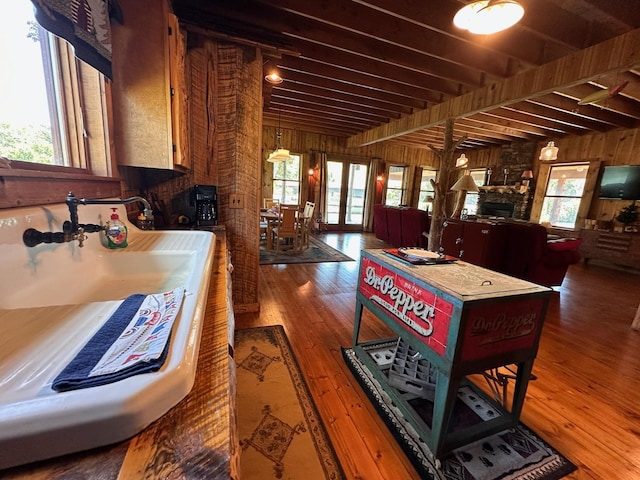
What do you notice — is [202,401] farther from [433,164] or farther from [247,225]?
[433,164]

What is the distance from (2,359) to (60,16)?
3.91 ft

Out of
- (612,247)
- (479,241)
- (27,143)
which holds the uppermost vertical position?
(27,143)

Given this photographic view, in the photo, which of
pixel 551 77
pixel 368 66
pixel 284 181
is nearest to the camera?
pixel 551 77

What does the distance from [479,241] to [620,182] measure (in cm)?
406

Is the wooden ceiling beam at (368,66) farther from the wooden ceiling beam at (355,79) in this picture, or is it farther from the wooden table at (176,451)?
the wooden table at (176,451)

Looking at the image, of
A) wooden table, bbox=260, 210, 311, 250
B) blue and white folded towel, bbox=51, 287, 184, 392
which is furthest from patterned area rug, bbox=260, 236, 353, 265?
blue and white folded towel, bbox=51, 287, 184, 392

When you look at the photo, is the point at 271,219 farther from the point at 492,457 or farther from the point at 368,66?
the point at 492,457

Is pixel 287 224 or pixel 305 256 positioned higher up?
pixel 287 224

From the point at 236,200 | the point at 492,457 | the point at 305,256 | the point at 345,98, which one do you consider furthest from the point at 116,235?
the point at 345,98

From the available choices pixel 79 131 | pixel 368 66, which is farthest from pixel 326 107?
pixel 79 131

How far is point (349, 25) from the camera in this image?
2.44 metres

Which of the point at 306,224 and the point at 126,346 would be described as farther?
the point at 306,224

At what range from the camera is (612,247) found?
4.87 m

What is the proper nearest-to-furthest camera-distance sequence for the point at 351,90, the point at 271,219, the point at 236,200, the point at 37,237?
the point at 37,237, the point at 236,200, the point at 351,90, the point at 271,219
